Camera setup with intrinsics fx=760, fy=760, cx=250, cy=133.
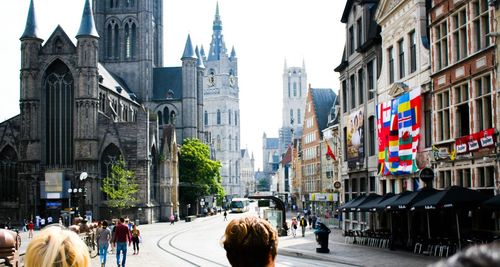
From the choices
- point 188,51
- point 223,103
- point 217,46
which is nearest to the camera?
point 188,51

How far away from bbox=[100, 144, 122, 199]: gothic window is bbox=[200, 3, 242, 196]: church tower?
4274 inches

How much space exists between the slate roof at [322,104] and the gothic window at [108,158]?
24.6m

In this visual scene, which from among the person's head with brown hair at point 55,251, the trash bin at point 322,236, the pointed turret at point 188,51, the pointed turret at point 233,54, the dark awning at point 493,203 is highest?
the pointed turret at point 233,54

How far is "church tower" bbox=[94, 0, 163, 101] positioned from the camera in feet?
323

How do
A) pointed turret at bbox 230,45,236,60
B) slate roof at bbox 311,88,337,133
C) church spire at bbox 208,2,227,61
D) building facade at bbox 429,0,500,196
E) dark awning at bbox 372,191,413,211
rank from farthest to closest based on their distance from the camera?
church spire at bbox 208,2,227,61 < pointed turret at bbox 230,45,236,60 < slate roof at bbox 311,88,337,133 < dark awning at bbox 372,191,413,211 < building facade at bbox 429,0,500,196

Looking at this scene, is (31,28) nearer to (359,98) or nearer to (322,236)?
(359,98)

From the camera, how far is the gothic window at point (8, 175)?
76.2m

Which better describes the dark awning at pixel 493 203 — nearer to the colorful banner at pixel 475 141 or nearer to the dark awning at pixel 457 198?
the dark awning at pixel 457 198

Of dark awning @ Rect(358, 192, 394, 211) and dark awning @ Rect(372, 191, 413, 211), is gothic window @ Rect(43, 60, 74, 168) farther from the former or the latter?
dark awning @ Rect(372, 191, 413, 211)

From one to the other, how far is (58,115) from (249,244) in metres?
75.4

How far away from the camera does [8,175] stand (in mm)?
76875

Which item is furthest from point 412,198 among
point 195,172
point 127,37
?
point 127,37

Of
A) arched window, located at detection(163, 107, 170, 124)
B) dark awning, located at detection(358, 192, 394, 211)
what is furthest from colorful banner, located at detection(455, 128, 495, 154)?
arched window, located at detection(163, 107, 170, 124)

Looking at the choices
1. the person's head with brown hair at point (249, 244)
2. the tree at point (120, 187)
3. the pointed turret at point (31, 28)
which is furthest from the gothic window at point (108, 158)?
the person's head with brown hair at point (249, 244)
